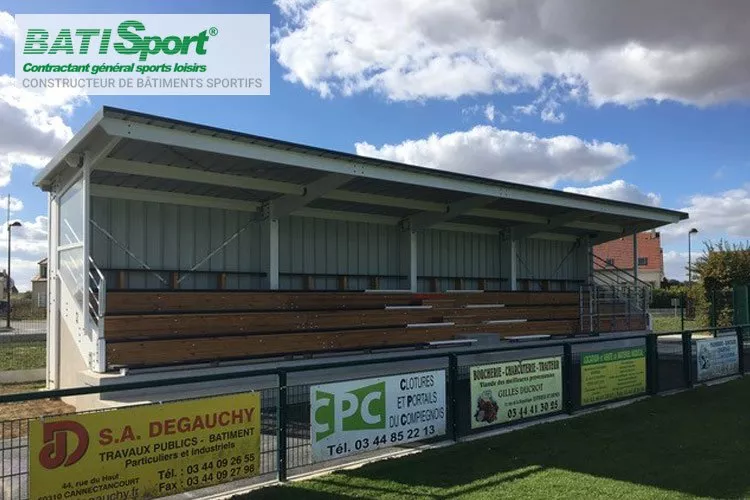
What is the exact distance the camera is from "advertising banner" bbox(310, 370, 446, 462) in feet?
22.2

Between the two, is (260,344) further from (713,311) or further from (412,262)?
(713,311)

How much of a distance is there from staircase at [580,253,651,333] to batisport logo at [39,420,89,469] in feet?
56.9

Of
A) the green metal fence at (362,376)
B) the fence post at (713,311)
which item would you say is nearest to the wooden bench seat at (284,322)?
the green metal fence at (362,376)

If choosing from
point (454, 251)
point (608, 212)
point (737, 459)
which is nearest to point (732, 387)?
point (737, 459)

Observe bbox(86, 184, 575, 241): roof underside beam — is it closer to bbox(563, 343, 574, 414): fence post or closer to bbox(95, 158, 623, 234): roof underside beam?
bbox(95, 158, 623, 234): roof underside beam

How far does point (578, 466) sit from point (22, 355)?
50.7ft

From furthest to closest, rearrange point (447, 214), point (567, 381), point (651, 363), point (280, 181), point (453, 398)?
point (447, 214) < point (280, 181) < point (651, 363) < point (567, 381) < point (453, 398)

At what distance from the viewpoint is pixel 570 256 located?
23641 millimetres

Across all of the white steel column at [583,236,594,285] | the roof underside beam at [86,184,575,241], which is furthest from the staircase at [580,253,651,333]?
the roof underside beam at [86,184,575,241]

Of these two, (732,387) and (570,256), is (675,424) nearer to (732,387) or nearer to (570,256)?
(732,387)

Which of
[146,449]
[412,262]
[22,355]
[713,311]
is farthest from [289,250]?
[713,311]

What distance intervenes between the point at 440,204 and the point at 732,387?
784cm

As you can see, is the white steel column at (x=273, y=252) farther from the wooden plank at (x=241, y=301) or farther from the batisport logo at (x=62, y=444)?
the batisport logo at (x=62, y=444)

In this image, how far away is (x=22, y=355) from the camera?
17344 millimetres
